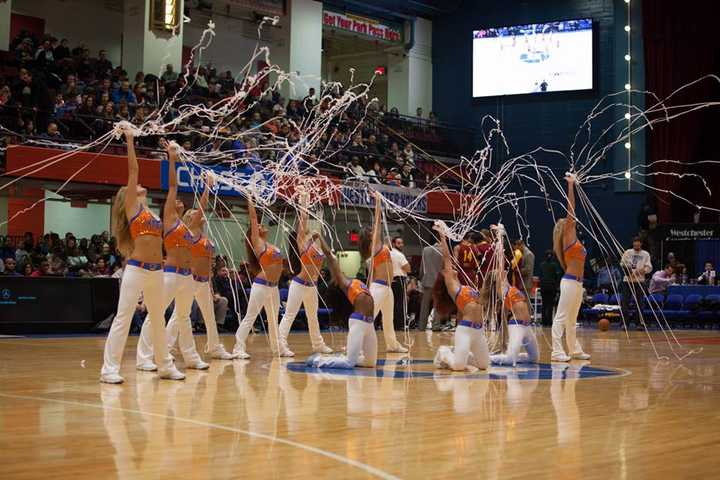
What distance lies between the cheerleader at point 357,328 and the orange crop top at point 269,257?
1583 mm

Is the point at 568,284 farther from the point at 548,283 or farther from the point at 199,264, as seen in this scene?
the point at 548,283

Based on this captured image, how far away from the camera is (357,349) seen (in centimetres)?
1071

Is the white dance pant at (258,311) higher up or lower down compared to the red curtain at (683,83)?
lower down

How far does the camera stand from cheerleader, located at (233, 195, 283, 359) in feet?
39.8

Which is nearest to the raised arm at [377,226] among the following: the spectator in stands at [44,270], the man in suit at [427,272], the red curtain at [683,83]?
the spectator in stands at [44,270]

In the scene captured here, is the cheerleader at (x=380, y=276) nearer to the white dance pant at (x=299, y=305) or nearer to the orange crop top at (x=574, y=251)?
the white dance pant at (x=299, y=305)

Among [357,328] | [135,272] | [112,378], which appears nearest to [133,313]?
[135,272]

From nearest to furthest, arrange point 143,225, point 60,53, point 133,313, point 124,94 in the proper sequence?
1. point 133,313
2. point 143,225
3. point 124,94
4. point 60,53

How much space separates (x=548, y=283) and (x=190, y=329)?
13.3m

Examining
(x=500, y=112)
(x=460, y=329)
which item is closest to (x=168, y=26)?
(x=500, y=112)

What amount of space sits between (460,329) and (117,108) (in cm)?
1146

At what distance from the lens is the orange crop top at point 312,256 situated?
12.7 metres

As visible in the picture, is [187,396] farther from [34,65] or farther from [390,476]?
[34,65]

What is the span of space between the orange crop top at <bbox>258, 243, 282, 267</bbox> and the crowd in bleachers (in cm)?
375
